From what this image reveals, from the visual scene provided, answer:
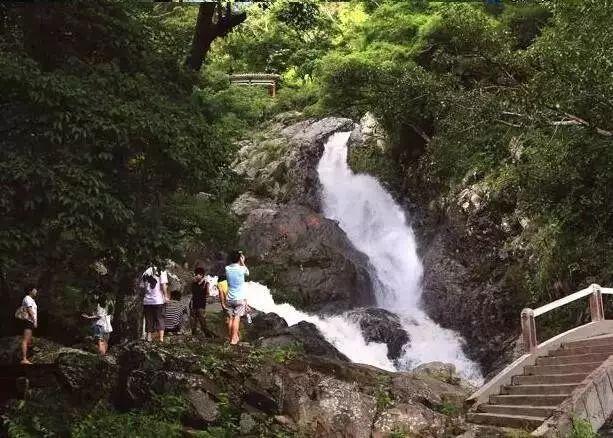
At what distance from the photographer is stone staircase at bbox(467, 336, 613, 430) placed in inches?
400

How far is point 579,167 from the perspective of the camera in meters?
15.3

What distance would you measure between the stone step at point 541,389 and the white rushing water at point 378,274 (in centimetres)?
593

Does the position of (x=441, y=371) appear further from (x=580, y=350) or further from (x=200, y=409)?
(x=200, y=409)

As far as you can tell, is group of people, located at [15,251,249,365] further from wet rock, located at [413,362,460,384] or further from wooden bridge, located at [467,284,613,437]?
wet rock, located at [413,362,460,384]

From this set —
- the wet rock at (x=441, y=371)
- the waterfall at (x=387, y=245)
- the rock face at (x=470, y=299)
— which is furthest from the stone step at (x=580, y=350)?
the waterfall at (x=387, y=245)

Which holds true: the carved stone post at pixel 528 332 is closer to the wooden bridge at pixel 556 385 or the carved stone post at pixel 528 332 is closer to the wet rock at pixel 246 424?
the wooden bridge at pixel 556 385

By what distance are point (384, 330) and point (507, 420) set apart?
29.7 feet

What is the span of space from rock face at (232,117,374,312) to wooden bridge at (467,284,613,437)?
9427 millimetres

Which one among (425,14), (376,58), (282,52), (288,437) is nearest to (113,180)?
(288,437)

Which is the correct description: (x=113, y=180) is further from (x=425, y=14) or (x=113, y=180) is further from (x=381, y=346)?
(x=425, y=14)

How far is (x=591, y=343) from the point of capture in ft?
39.2

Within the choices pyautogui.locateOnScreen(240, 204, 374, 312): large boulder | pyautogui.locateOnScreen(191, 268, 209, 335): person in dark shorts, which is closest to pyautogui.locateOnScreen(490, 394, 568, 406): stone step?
pyautogui.locateOnScreen(191, 268, 209, 335): person in dark shorts

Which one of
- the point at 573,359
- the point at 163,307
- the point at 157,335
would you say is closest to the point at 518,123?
the point at 573,359

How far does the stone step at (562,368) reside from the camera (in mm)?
10859
